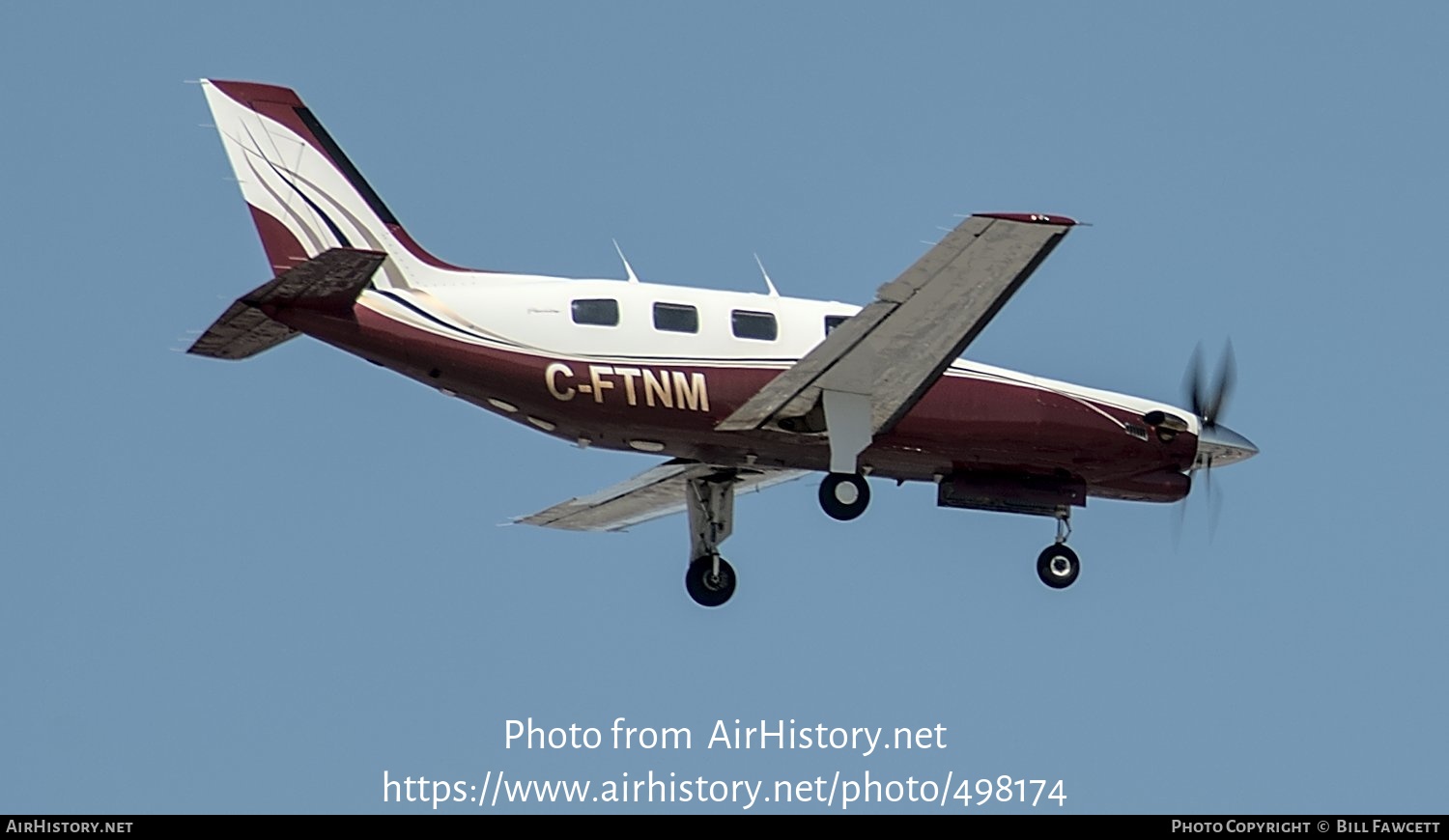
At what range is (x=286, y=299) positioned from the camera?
32.5 metres

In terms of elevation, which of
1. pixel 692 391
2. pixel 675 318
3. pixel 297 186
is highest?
pixel 297 186

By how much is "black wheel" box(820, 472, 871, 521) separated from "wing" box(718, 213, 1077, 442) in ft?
2.56

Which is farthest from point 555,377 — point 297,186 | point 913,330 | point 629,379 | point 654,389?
point 913,330

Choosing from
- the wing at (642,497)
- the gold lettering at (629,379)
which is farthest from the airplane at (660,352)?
the wing at (642,497)

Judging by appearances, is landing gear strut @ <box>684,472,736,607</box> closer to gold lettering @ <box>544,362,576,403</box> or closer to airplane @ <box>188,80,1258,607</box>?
airplane @ <box>188,80,1258,607</box>

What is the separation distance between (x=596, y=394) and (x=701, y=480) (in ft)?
15.7

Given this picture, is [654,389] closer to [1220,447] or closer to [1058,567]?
[1058,567]

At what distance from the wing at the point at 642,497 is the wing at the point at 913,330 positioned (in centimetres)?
256

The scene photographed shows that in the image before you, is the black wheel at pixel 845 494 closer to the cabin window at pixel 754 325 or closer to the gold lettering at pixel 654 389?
the cabin window at pixel 754 325

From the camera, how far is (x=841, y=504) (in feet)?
112

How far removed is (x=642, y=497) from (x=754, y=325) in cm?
616

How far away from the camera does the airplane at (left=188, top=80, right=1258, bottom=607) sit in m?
32.7

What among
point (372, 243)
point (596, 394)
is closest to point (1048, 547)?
point (596, 394)
